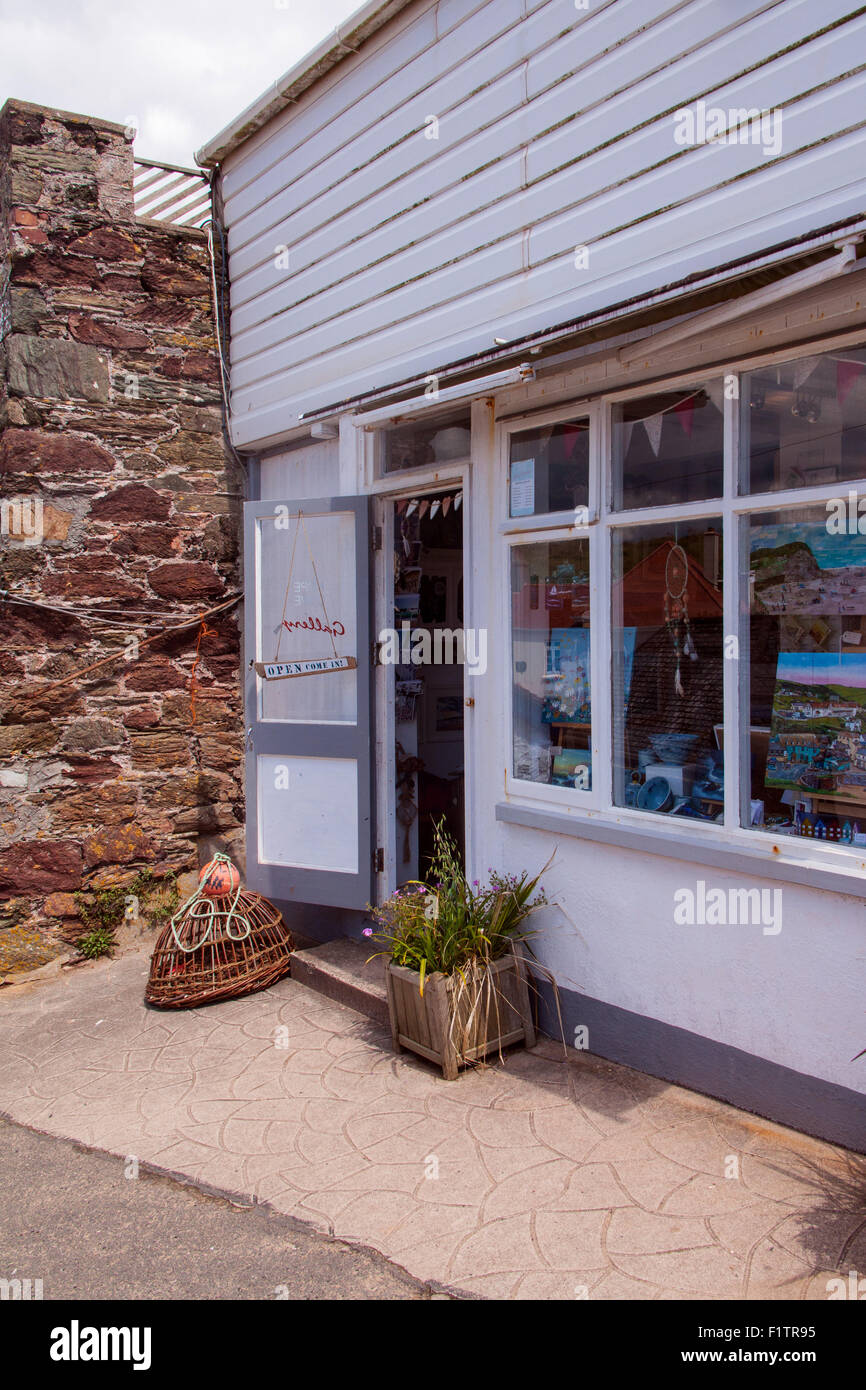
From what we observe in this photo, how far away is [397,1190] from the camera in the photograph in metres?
3.48

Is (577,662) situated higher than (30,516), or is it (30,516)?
(30,516)

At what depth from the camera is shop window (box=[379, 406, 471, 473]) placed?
510cm

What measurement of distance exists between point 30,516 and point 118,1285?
172 inches

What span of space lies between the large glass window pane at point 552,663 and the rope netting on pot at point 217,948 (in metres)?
1.87

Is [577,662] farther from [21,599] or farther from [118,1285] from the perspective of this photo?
[21,599]

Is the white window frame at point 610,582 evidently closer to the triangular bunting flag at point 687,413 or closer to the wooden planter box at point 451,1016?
the triangular bunting flag at point 687,413

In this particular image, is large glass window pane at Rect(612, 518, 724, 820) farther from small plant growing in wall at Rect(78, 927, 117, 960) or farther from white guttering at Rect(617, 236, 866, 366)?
small plant growing in wall at Rect(78, 927, 117, 960)

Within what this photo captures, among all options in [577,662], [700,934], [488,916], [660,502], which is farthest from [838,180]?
[488,916]

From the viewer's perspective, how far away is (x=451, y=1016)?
4.22m

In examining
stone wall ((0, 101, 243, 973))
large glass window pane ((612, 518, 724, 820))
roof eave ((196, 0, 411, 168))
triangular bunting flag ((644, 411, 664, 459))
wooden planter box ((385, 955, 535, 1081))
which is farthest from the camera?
stone wall ((0, 101, 243, 973))

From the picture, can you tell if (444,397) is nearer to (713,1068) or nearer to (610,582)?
(610,582)

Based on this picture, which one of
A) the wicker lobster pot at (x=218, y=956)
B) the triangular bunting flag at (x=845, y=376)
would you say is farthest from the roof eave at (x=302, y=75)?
the wicker lobster pot at (x=218, y=956)

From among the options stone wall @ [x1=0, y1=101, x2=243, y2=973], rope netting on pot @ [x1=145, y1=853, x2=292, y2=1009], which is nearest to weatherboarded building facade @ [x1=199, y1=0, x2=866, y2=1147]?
rope netting on pot @ [x1=145, y1=853, x2=292, y2=1009]

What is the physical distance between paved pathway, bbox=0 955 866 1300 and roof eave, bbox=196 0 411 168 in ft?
17.0
